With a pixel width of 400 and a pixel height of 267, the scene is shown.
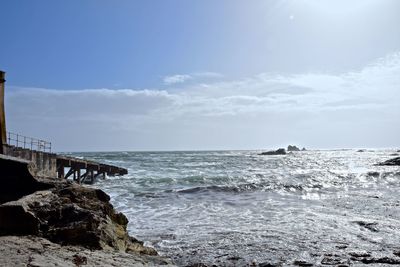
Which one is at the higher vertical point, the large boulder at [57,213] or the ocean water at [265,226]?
the large boulder at [57,213]

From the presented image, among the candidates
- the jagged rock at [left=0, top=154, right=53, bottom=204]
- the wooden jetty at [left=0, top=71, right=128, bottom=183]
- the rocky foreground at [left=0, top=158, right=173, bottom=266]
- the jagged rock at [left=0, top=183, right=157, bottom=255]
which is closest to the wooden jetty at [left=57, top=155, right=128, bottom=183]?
the wooden jetty at [left=0, top=71, right=128, bottom=183]

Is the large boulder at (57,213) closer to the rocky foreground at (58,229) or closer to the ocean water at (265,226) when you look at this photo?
the rocky foreground at (58,229)

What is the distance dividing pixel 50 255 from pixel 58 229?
106 cm

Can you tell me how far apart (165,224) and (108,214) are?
20.1 feet

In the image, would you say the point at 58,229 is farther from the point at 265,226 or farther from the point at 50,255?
the point at 265,226

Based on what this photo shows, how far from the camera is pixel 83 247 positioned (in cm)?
596

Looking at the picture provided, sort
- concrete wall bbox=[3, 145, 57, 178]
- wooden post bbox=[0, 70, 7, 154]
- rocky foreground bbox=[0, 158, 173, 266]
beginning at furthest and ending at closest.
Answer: concrete wall bbox=[3, 145, 57, 178] < wooden post bbox=[0, 70, 7, 154] < rocky foreground bbox=[0, 158, 173, 266]

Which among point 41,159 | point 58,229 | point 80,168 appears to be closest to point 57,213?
point 58,229

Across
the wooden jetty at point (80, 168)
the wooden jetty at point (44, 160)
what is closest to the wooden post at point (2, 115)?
the wooden jetty at point (44, 160)

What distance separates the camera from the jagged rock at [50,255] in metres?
4.94

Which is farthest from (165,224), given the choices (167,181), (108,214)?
(167,181)

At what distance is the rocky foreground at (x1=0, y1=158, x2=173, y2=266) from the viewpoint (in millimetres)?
5305

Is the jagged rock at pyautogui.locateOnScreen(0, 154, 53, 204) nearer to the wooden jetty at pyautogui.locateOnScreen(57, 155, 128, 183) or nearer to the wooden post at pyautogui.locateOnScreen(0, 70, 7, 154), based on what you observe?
the wooden post at pyautogui.locateOnScreen(0, 70, 7, 154)

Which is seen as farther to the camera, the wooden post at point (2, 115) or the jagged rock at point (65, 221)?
the wooden post at point (2, 115)
